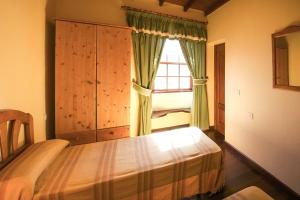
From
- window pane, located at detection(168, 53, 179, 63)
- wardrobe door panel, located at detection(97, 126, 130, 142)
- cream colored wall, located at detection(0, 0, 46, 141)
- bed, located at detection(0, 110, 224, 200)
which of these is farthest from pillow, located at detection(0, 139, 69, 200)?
window pane, located at detection(168, 53, 179, 63)

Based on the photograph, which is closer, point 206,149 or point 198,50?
point 206,149

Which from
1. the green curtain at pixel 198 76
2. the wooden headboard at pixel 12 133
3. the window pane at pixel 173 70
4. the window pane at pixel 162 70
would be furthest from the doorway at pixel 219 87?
the wooden headboard at pixel 12 133

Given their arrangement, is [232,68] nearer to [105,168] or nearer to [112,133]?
[112,133]

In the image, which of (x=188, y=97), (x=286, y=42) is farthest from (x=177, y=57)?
(x=286, y=42)

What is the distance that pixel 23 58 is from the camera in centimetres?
151

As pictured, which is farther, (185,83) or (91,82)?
(185,83)

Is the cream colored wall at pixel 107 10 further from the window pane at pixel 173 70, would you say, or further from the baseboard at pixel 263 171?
the baseboard at pixel 263 171

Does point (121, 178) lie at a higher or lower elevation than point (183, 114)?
lower

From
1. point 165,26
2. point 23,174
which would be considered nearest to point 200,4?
point 165,26

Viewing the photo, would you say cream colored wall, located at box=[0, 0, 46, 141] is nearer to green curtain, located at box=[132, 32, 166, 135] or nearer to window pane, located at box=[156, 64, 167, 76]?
green curtain, located at box=[132, 32, 166, 135]

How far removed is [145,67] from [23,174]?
232cm

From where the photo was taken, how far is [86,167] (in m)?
1.38

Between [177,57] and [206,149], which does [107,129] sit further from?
[177,57]

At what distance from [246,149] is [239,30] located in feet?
6.30
